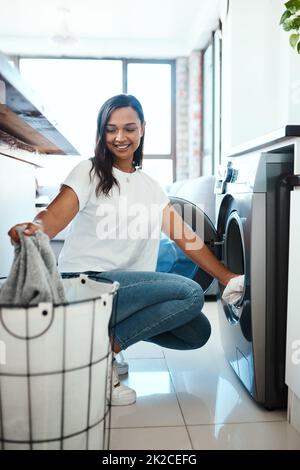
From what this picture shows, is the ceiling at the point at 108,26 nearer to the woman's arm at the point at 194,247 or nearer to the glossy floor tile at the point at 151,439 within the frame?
the woman's arm at the point at 194,247

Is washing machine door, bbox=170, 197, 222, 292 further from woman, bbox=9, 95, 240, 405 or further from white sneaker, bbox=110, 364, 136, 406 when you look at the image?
white sneaker, bbox=110, 364, 136, 406

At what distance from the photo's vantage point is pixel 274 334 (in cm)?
138

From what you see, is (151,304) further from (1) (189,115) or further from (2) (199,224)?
(1) (189,115)

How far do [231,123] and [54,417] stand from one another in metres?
2.57

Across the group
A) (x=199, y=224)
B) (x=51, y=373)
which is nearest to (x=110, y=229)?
(x=51, y=373)

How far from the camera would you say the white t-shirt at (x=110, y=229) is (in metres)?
1.42

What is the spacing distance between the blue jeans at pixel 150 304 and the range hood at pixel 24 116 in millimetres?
542

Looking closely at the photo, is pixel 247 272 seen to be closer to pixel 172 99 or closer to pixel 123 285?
pixel 123 285

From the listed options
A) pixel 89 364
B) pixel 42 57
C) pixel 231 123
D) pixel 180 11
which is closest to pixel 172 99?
pixel 180 11

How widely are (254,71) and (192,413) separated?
243cm

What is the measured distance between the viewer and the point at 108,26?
224 inches

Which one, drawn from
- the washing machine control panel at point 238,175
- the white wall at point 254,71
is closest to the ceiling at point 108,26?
the white wall at point 254,71

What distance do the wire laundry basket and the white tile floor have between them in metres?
0.34
